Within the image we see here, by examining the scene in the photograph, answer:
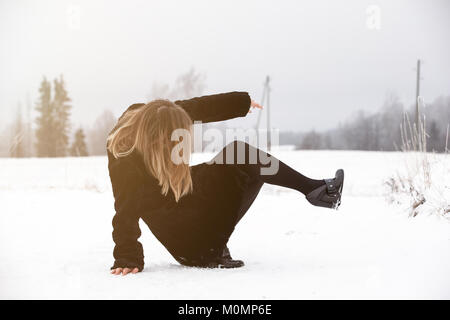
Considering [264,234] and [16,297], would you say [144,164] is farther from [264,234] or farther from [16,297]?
[264,234]

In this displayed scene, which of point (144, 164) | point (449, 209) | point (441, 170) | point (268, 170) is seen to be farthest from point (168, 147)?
point (441, 170)

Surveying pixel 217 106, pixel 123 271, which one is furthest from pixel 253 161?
pixel 123 271

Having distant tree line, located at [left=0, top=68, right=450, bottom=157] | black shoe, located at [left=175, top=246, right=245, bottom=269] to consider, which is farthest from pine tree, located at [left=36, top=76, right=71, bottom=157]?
black shoe, located at [left=175, top=246, right=245, bottom=269]

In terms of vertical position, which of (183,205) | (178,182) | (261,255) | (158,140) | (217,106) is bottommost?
(261,255)

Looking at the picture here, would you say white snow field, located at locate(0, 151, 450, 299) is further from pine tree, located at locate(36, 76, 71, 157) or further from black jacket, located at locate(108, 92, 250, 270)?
pine tree, located at locate(36, 76, 71, 157)

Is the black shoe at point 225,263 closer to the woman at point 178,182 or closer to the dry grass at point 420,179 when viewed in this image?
the woman at point 178,182

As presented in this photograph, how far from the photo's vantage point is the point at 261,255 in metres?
2.73

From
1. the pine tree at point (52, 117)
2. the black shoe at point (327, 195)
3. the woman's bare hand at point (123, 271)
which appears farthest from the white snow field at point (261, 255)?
the pine tree at point (52, 117)

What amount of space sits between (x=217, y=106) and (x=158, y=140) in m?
0.37

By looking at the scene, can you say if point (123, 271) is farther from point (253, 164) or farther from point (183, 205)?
point (253, 164)

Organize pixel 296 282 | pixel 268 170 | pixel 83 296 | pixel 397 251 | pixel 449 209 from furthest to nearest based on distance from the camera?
pixel 449 209 → pixel 397 251 → pixel 268 170 → pixel 296 282 → pixel 83 296

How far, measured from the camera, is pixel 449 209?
321 cm

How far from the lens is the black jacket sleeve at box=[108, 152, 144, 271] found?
6.81ft

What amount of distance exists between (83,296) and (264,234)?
1.76 m
